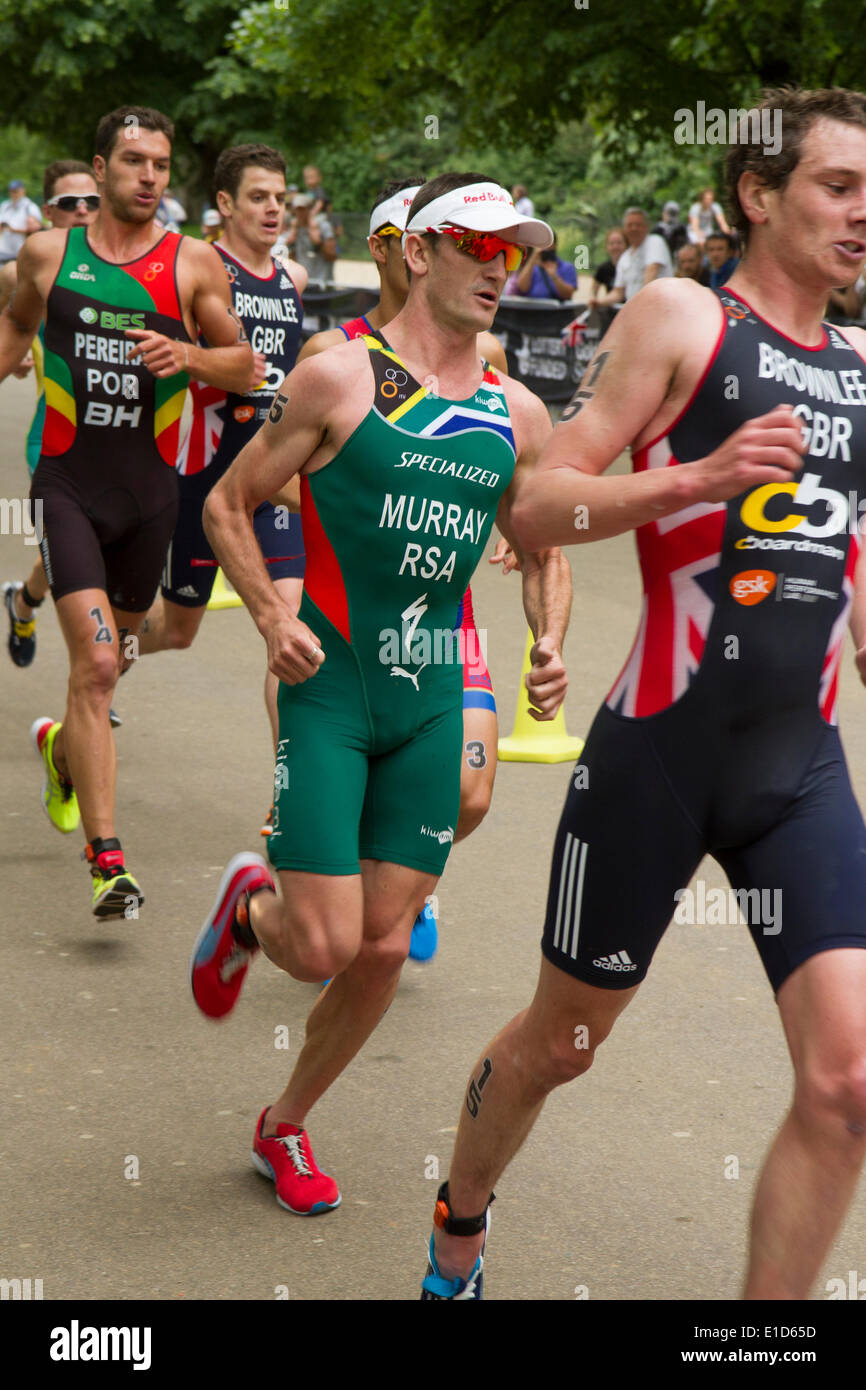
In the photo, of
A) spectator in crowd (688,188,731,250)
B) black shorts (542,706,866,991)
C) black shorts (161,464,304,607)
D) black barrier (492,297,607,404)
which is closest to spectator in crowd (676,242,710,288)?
black barrier (492,297,607,404)

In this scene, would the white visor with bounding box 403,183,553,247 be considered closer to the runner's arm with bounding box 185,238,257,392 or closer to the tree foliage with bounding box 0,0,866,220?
the runner's arm with bounding box 185,238,257,392

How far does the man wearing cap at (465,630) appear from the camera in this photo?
191 inches

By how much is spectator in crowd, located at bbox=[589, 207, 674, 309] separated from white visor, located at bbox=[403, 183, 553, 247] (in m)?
15.5

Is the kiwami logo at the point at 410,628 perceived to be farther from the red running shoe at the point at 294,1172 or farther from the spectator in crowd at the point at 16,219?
the spectator in crowd at the point at 16,219

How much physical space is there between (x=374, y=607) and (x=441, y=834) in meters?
0.53

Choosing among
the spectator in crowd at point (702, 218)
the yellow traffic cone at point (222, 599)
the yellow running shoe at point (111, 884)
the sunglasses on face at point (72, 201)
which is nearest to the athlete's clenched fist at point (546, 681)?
the yellow running shoe at point (111, 884)

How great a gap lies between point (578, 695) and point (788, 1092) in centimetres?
448

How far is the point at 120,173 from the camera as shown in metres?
6.13

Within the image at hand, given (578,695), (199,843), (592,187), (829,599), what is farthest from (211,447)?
(592,187)

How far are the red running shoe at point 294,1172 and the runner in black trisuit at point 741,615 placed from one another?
1.00 metres

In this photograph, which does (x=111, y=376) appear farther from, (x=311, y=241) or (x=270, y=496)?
(x=311, y=241)

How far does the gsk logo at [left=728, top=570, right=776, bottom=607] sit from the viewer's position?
121 inches

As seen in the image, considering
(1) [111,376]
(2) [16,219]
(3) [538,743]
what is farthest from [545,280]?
(1) [111,376]
